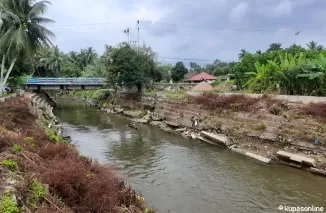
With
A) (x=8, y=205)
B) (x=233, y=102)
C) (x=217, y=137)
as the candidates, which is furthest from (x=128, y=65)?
(x=8, y=205)

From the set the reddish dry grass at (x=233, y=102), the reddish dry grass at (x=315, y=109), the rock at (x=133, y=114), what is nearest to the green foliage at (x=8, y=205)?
the reddish dry grass at (x=315, y=109)

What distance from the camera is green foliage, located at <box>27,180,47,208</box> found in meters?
6.59

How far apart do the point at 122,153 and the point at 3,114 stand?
277 inches

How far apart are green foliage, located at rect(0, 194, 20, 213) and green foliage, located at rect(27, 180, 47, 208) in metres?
0.66

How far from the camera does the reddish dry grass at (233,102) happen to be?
21.3 m

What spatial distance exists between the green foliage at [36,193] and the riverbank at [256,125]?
1272cm

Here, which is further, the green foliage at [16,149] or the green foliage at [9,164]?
the green foliage at [16,149]

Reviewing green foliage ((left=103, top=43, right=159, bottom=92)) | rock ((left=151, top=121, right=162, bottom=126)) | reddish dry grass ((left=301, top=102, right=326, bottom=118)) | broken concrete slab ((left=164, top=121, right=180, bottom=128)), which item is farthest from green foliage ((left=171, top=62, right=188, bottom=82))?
reddish dry grass ((left=301, top=102, right=326, bottom=118))

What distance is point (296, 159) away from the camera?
51.5 feet

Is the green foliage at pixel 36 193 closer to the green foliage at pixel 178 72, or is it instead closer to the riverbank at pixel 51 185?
the riverbank at pixel 51 185

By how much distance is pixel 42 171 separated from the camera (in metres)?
8.46

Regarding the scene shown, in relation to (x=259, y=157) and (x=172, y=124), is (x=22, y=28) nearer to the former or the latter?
(x=172, y=124)

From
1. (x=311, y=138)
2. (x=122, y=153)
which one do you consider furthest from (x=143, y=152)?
(x=311, y=138)

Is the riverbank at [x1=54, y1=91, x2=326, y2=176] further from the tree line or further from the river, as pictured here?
the tree line
